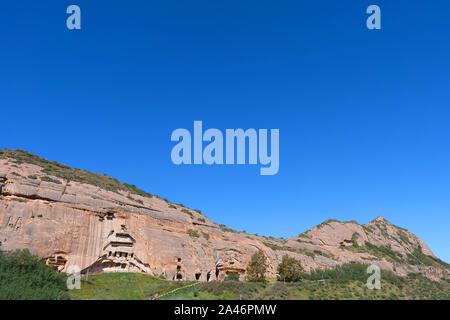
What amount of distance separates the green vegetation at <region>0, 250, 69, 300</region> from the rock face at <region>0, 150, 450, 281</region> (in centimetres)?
222

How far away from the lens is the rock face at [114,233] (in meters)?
32.6

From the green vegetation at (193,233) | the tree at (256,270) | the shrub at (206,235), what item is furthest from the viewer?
the shrub at (206,235)

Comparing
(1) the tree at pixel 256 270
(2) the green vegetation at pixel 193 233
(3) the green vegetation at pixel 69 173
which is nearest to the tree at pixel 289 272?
(1) the tree at pixel 256 270

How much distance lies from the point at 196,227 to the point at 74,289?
75.8 feet

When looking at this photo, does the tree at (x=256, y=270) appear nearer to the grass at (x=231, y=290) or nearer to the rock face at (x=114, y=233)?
the grass at (x=231, y=290)

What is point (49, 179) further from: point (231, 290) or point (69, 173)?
point (231, 290)

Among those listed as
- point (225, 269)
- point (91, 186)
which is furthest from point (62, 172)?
point (225, 269)

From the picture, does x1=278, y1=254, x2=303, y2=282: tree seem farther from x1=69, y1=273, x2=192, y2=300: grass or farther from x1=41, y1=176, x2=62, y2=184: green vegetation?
x1=41, y1=176, x2=62, y2=184: green vegetation

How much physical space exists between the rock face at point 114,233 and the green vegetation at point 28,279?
222 centimetres

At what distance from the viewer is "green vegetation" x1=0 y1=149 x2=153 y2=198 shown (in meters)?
43.1

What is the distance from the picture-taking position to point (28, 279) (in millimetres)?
26703

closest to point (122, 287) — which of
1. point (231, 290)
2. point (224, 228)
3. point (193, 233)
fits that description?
point (231, 290)

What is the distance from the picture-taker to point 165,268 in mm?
39500

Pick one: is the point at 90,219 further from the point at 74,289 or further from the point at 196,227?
the point at 196,227
